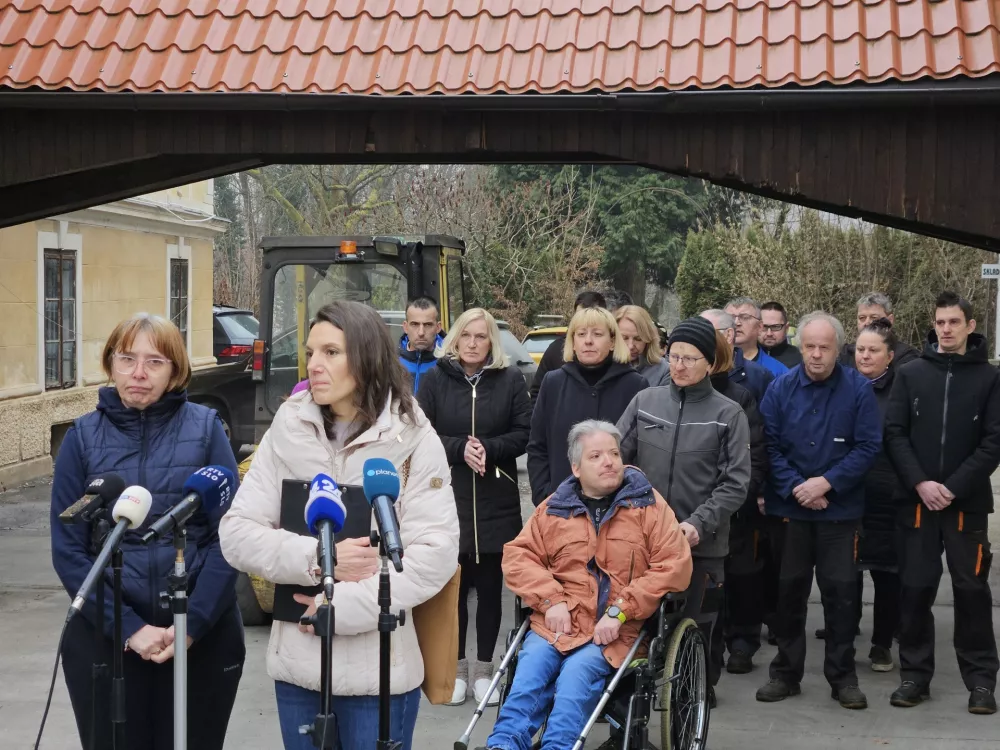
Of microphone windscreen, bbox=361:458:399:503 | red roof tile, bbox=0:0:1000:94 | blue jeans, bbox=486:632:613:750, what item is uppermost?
red roof tile, bbox=0:0:1000:94

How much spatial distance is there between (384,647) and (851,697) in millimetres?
4148

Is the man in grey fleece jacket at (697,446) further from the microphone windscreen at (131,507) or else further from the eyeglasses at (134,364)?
the microphone windscreen at (131,507)

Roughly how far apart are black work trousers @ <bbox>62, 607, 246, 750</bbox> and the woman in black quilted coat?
14.2ft

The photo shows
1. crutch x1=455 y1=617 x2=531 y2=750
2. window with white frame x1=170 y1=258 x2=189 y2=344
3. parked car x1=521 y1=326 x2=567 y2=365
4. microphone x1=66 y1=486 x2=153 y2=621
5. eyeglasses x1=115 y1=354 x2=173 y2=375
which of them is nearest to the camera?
microphone x1=66 y1=486 x2=153 y2=621

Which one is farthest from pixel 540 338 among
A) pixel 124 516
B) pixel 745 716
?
pixel 124 516

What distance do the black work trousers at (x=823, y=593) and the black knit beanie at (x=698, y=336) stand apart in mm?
1224

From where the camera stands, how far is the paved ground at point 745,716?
6023mm

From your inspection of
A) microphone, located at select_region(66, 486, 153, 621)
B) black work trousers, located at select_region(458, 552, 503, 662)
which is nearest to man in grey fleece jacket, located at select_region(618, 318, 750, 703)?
black work trousers, located at select_region(458, 552, 503, 662)

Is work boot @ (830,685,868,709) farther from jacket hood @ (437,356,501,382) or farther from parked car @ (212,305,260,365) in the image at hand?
parked car @ (212,305,260,365)

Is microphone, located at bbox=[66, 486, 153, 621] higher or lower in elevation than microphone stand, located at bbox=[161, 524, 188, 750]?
higher

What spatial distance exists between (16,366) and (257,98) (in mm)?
8767

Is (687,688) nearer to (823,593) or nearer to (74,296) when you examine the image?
(823,593)

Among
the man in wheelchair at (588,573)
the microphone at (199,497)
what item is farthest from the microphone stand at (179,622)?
the man in wheelchair at (588,573)

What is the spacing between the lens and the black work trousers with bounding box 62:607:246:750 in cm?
395
